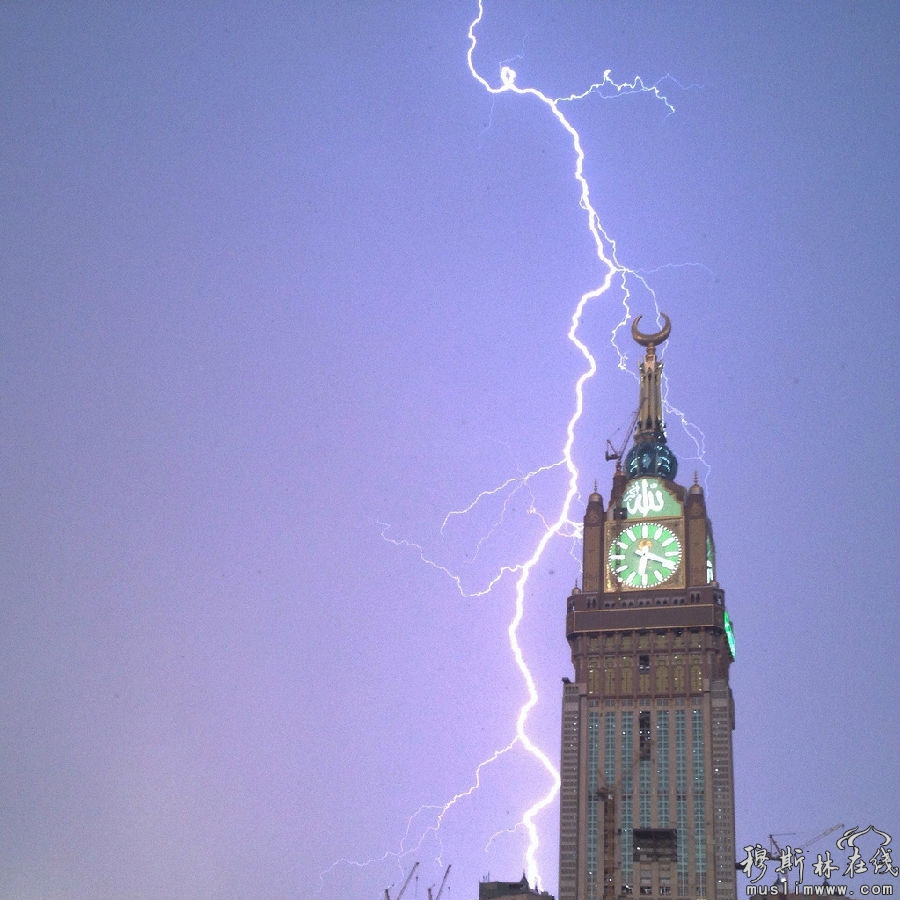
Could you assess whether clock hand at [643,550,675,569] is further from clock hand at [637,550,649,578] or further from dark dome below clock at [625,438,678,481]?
dark dome below clock at [625,438,678,481]

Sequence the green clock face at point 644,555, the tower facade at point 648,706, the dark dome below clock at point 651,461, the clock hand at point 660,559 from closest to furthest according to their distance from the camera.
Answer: the tower facade at point 648,706 < the clock hand at point 660,559 < the green clock face at point 644,555 < the dark dome below clock at point 651,461

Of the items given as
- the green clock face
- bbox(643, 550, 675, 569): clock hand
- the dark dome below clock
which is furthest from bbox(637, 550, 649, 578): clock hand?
the dark dome below clock

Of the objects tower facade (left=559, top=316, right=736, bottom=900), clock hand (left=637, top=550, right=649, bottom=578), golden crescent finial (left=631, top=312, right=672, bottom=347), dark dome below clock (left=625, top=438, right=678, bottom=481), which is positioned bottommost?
tower facade (left=559, top=316, right=736, bottom=900)

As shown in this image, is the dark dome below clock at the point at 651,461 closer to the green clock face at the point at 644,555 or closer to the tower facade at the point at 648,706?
the tower facade at the point at 648,706

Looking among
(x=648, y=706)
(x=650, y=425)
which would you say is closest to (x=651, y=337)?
(x=650, y=425)

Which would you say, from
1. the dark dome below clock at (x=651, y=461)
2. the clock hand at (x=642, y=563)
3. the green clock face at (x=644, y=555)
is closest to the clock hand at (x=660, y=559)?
the green clock face at (x=644, y=555)
